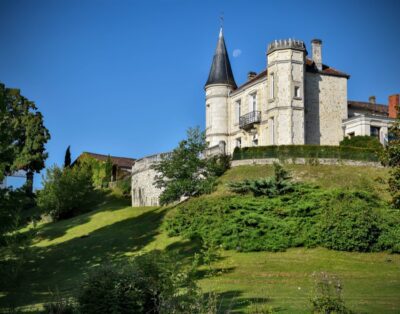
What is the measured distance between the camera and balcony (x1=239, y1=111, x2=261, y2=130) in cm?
4756

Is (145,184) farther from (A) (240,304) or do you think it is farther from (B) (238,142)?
(A) (240,304)

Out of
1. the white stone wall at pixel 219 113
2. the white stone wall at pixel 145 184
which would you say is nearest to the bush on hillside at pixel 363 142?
the white stone wall at pixel 219 113

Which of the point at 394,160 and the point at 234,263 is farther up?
the point at 394,160

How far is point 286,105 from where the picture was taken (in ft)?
146

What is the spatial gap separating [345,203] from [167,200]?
13272mm

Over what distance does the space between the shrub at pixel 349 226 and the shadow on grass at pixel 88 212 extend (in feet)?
64.3

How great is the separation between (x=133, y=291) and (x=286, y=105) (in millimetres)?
32710

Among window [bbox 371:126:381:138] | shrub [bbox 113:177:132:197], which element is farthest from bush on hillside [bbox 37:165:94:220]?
window [bbox 371:126:381:138]

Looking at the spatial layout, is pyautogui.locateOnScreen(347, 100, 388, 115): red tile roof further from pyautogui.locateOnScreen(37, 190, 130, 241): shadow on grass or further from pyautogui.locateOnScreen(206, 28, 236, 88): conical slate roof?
pyautogui.locateOnScreen(37, 190, 130, 241): shadow on grass

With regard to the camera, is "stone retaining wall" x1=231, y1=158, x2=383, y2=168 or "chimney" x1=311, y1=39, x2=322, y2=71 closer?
"stone retaining wall" x1=231, y1=158, x2=383, y2=168

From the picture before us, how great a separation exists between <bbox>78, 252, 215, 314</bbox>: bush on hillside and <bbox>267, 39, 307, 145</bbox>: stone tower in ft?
100

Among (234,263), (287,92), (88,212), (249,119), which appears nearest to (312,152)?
(287,92)

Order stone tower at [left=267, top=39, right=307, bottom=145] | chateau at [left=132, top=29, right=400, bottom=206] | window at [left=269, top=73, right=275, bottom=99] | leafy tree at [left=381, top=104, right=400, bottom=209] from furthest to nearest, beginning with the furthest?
1. window at [left=269, top=73, right=275, bottom=99]
2. chateau at [left=132, top=29, right=400, bottom=206]
3. stone tower at [left=267, top=39, right=307, bottom=145]
4. leafy tree at [left=381, top=104, right=400, bottom=209]

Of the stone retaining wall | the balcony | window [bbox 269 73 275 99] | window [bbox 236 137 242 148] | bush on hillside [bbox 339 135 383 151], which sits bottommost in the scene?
the stone retaining wall
